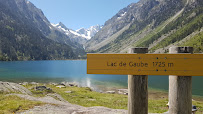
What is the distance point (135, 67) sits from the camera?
605cm

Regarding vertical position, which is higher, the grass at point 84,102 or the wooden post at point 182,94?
the wooden post at point 182,94

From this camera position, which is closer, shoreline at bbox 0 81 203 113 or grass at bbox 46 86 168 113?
shoreline at bbox 0 81 203 113

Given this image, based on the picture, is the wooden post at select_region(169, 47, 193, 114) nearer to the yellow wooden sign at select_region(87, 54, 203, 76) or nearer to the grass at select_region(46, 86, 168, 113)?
the yellow wooden sign at select_region(87, 54, 203, 76)

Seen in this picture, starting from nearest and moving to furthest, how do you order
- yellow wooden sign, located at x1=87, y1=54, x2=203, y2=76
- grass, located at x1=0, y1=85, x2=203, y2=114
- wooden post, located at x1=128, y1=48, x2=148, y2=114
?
yellow wooden sign, located at x1=87, y1=54, x2=203, y2=76 < wooden post, located at x1=128, y1=48, x2=148, y2=114 < grass, located at x1=0, y1=85, x2=203, y2=114

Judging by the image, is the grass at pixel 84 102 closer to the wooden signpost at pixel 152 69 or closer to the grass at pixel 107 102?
the grass at pixel 107 102

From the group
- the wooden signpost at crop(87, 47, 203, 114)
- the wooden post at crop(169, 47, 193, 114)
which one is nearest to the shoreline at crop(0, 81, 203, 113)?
the wooden signpost at crop(87, 47, 203, 114)

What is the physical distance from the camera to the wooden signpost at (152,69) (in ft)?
19.4

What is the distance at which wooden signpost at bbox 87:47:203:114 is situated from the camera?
591 centimetres

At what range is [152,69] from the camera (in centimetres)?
600

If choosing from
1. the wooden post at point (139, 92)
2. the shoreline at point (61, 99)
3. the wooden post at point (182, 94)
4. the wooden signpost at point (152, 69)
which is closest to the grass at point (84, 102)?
the shoreline at point (61, 99)

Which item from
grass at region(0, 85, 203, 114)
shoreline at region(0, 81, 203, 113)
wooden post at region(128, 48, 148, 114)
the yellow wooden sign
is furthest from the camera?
shoreline at region(0, 81, 203, 113)

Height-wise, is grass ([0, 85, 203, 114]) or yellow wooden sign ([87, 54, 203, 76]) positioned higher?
yellow wooden sign ([87, 54, 203, 76])

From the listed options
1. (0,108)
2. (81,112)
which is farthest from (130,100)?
(0,108)

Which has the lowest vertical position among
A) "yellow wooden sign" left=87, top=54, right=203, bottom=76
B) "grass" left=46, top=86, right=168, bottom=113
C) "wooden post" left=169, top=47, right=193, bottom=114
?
"grass" left=46, top=86, right=168, bottom=113
